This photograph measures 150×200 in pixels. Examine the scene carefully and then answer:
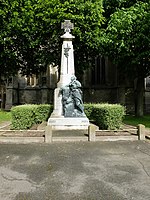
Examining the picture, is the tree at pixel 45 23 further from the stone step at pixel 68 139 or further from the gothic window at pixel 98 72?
the stone step at pixel 68 139

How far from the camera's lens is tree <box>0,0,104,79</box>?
16.7 meters

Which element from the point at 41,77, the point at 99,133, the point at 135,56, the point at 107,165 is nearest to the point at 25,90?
the point at 41,77

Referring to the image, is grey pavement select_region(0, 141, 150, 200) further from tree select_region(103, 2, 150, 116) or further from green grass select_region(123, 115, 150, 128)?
tree select_region(103, 2, 150, 116)

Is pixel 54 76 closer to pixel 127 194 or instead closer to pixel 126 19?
pixel 126 19

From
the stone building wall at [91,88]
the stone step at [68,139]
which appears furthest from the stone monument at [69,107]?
the stone building wall at [91,88]

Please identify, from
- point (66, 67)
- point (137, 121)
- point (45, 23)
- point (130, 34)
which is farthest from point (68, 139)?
point (45, 23)

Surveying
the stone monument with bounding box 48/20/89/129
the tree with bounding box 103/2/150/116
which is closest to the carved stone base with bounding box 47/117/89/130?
the stone monument with bounding box 48/20/89/129

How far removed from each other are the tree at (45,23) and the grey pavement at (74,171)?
451 inches

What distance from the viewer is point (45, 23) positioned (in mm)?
17188

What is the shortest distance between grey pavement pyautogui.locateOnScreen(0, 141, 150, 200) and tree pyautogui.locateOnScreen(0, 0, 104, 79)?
1144 centimetres

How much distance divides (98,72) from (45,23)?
13.7 m

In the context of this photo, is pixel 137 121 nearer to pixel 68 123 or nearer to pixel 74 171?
pixel 68 123

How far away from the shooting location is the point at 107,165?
19.3ft

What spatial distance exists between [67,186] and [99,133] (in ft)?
17.9
